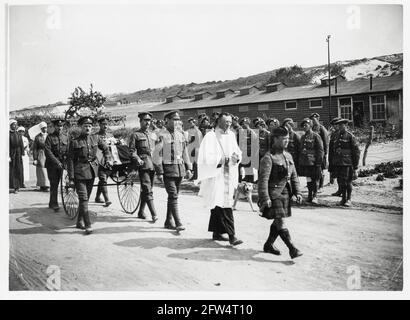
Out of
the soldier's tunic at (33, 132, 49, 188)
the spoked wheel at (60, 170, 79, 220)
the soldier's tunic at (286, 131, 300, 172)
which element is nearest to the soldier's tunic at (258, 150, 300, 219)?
the soldier's tunic at (286, 131, 300, 172)

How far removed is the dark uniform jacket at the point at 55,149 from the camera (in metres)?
7.06

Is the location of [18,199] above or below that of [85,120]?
below

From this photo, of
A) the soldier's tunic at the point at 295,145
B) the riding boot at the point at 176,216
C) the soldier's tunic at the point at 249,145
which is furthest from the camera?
the soldier's tunic at the point at 249,145

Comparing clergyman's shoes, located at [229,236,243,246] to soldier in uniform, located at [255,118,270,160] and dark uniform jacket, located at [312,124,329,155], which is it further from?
dark uniform jacket, located at [312,124,329,155]

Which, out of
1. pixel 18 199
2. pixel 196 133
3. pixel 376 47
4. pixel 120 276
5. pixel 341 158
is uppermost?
pixel 376 47

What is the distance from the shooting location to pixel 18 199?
780 cm

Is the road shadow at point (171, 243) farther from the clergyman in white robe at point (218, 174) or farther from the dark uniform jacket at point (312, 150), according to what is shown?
the dark uniform jacket at point (312, 150)

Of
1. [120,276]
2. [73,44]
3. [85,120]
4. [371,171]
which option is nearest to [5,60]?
[73,44]

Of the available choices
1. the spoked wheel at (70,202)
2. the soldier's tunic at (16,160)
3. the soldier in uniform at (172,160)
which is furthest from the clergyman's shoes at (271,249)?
the soldier's tunic at (16,160)

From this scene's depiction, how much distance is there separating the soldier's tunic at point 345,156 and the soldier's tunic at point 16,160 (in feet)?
22.0

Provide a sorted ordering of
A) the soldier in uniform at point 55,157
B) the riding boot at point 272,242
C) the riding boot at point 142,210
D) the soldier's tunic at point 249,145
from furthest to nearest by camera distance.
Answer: the soldier's tunic at point 249,145
the soldier in uniform at point 55,157
the riding boot at point 142,210
the riding boot at point 272,242

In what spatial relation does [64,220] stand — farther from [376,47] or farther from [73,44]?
[376,47]
